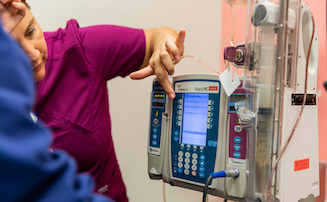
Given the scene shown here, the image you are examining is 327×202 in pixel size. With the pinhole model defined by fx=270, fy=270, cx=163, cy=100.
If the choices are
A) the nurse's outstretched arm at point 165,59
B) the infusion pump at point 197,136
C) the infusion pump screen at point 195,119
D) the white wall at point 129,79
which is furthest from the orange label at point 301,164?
the white wall at point 129,79

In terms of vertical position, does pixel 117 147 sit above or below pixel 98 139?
below

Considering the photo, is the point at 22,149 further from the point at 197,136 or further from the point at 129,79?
the point at 129,79

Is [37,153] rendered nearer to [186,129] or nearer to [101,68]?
[186,129]

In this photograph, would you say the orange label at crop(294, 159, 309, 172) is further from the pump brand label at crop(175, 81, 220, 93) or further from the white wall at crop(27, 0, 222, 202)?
the white wall at crop(27, 0, 222, 202)

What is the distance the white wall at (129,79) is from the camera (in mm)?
1633

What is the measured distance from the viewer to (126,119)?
177cm

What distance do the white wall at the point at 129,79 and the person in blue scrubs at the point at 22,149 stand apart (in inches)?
60.2

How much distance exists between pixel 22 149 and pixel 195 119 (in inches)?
29.7

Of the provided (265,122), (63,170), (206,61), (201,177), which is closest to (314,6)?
(206,61)

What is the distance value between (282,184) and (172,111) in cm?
43

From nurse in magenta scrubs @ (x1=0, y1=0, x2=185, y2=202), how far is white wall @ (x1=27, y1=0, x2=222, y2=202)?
0.56 meters

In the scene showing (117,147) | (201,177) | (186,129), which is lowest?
(117,147)

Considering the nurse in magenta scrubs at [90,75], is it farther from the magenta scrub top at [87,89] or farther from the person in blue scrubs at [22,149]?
the person in blue scrubs at [22,149]

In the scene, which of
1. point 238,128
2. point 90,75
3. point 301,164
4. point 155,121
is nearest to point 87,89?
point 90,75
